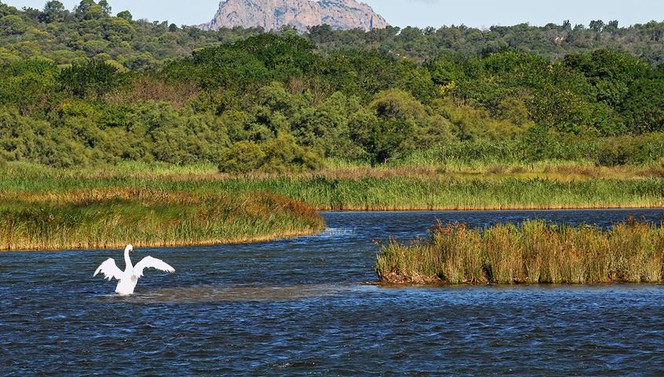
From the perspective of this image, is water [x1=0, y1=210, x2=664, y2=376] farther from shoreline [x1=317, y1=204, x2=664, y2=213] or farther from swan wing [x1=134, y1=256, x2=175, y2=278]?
shoreline [x1=317, y1=204, x2=664, y2=213]

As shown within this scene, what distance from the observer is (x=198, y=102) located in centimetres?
10131

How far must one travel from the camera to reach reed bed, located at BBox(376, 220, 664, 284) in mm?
27922

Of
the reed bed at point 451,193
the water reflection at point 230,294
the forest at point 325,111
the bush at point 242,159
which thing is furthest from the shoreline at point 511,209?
the water reflection at point 230,294

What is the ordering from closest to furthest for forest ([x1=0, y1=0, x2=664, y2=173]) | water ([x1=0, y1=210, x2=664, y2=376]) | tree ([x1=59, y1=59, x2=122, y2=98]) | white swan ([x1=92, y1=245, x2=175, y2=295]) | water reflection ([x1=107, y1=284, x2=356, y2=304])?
water ([x1=0, y1=210, x2=664, y2=376])
white swan ([x1=92, y1=245, x2=175, y2=295])
water reflection ([x1=107, y1=284, x2=356, y2=304])
forest ([x1=0, y1=0, x2=664, y2=173])
tree ([x1=59, y1=59, x2=122, y2=98])

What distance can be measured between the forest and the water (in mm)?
46462

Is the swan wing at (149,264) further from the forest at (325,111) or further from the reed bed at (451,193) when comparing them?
the forest at (325,111)

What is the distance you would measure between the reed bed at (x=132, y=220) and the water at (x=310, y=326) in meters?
5.46

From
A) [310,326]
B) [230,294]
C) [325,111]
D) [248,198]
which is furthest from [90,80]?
[310,326]

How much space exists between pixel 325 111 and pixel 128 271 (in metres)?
67.2

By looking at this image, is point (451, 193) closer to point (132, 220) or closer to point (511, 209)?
point (511, 209)

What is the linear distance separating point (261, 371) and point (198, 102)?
83.7 m

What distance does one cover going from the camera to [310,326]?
22.8 meters

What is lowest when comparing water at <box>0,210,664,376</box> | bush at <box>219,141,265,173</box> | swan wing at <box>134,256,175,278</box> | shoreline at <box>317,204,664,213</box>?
water at <box>0,210,664,376</box>

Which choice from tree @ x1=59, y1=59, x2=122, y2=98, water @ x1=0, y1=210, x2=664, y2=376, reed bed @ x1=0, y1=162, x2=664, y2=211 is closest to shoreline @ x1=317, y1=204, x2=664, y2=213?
reed bed @ x1=0, y1=162, x2=664, y2=211
